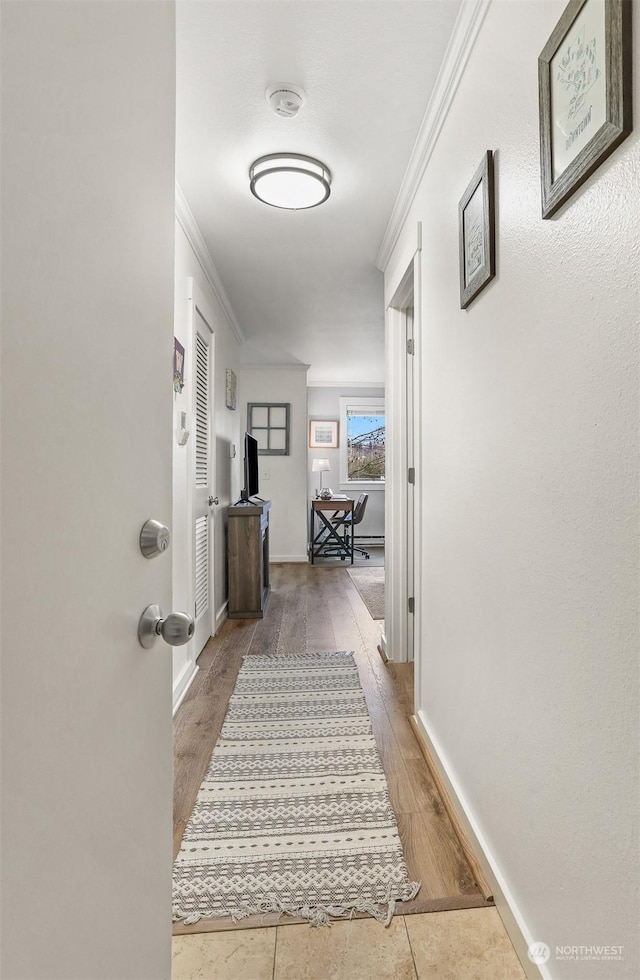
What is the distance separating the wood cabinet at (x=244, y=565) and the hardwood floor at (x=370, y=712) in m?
0.13

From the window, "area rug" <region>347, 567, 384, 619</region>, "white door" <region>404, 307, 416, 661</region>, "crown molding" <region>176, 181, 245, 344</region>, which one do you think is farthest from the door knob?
the window

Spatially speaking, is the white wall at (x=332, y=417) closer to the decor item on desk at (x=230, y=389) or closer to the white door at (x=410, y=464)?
the decor item on desk at (x=230, y=389)

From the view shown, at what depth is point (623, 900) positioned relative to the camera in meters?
0.73

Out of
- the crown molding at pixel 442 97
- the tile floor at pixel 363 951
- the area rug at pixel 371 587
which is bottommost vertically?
the tile floor at pixel 363 951

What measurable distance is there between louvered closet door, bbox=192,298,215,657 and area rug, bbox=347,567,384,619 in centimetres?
137

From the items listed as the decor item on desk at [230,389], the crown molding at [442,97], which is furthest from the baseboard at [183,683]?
the crown molding at [442,97]

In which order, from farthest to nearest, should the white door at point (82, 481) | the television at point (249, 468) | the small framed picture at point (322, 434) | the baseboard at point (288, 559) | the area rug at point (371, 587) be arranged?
the small framed picture at point (322, 434) → the baseboard at point (288, 559) → the television at point (249, 468) → the area rug at point (371, 587) → the white door at point (82, 481)

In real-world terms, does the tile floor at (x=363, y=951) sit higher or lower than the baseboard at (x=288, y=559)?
lower

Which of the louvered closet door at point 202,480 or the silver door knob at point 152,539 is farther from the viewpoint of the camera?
the louvered closet door at point 202,480

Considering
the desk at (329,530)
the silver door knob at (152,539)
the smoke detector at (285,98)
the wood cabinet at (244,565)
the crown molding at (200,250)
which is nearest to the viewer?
the silver door knob at (152,539)

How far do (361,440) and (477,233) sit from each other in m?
5.92

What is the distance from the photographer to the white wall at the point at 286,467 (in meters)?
6.11

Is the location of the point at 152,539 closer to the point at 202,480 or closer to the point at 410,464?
the point at 410,464

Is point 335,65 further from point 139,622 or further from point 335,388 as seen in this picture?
point 335,388
